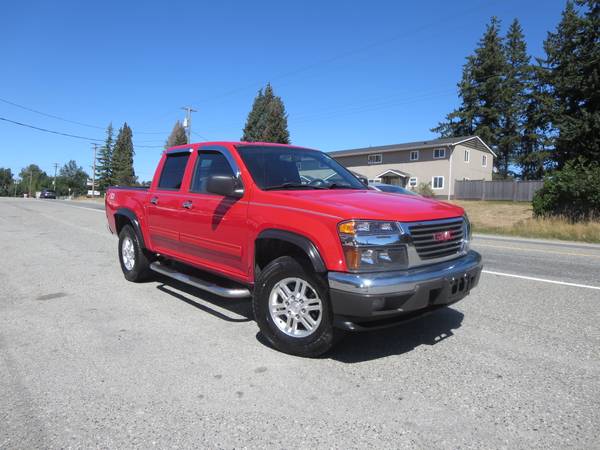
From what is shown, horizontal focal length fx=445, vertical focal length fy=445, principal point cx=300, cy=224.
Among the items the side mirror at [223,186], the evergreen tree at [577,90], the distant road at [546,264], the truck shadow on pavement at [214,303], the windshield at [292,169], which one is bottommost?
the distant road at [546,264]

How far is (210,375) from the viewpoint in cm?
336

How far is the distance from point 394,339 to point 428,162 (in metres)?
42.6

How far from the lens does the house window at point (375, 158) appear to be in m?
47.9

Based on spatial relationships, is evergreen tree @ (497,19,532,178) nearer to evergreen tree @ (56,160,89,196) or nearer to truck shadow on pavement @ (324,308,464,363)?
truck shadow on pavement @ (324,308,464,363)

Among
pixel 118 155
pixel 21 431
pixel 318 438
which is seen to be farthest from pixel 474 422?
pixel 118 155

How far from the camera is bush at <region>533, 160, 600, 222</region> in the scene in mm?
18188

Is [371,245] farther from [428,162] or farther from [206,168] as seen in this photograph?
[428,162]

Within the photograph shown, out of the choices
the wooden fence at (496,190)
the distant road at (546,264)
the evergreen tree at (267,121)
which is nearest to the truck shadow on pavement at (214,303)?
the distant road at (546,264)

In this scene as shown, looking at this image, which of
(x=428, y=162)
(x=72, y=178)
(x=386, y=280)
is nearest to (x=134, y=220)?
(x=386, y=280)

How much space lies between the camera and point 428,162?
4438 centimetres

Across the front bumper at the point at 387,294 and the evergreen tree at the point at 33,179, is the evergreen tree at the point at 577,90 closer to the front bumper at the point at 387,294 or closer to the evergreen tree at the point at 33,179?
the front bumper at the point at 387,294

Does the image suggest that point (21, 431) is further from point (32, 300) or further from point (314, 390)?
point (32, 300)

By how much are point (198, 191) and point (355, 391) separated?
2869mm

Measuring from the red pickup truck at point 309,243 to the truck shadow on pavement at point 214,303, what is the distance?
12.0 inches
